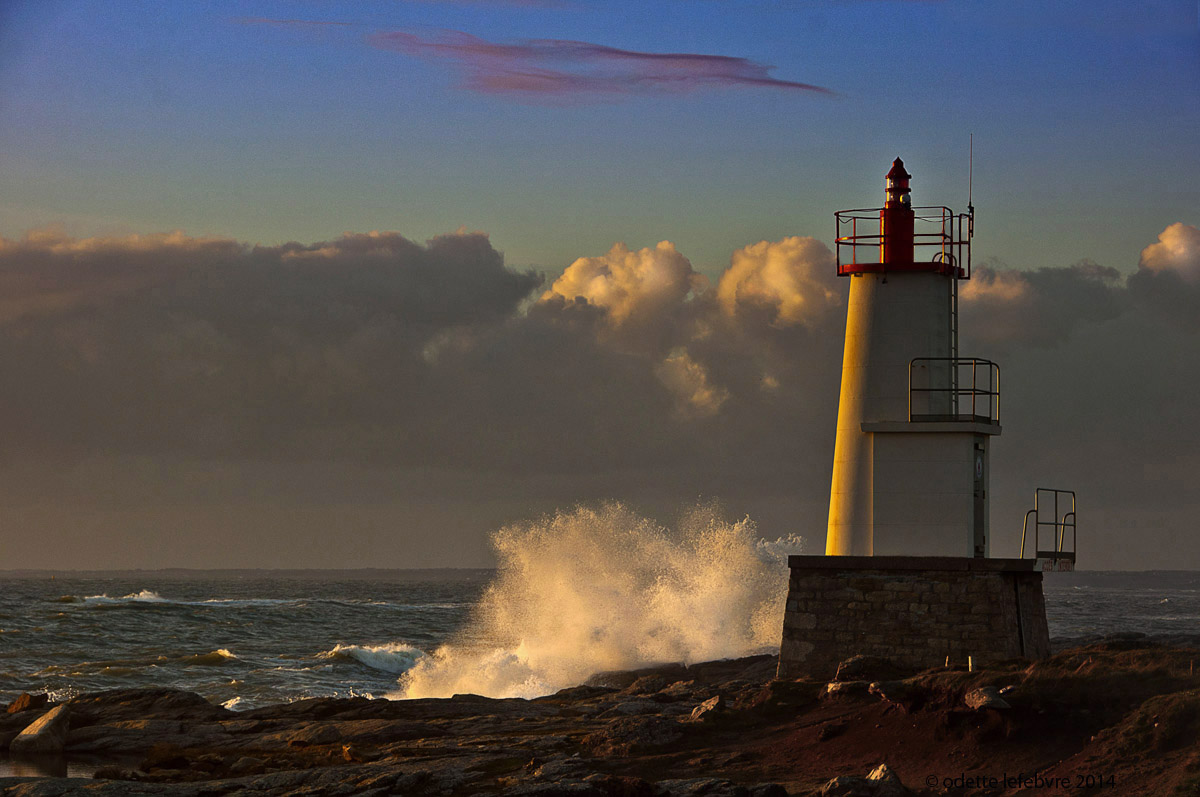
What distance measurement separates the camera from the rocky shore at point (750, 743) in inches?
400

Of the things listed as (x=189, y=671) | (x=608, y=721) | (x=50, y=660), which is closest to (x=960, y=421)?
(x=608, y=721)

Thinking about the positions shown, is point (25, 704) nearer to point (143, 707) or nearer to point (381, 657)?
point (143, 707)

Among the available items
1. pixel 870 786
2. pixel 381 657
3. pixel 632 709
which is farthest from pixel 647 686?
pixel 381 657

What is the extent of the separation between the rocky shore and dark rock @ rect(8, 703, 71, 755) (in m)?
0.02

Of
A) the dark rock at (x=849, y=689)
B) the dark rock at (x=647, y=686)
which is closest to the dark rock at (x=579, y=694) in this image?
the dark rock at (x=647, y=686)

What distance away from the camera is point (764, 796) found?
9969 millimetres

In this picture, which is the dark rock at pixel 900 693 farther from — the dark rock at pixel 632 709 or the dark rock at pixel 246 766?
the dark rock at pixel 246 766

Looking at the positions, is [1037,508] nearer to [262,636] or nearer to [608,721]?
[608,721]

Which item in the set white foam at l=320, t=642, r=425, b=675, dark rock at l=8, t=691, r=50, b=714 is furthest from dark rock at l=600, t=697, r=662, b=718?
white foam at l=320, t=642, r=425, b=675

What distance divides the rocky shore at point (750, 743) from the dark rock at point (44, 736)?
0.08ft

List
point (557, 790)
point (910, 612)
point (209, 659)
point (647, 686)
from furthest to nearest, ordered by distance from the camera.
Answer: point (209, 659)
point (647, 686)
point (910, 612)
point (557, 790)

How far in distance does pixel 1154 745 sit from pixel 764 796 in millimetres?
3022

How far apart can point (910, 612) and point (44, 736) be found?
10294 millimetres

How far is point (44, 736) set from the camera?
51.1 feet
